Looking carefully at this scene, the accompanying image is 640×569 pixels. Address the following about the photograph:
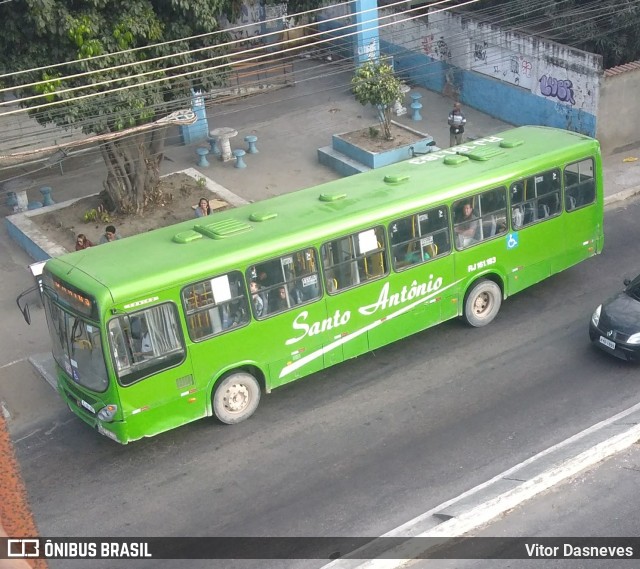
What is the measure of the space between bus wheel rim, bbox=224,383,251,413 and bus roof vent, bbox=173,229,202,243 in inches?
85.5

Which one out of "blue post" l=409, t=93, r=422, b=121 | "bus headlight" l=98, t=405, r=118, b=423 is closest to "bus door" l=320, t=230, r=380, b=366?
"bus headlight" l=98, t=405, r=118, b=423

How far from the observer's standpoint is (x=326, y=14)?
106 feet

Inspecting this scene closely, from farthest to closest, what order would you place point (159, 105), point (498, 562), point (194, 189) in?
point (194, 189)
point (159, 105)
point (498, 562)

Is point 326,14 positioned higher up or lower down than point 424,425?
higher up

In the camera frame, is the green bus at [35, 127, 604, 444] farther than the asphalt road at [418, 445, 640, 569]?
Yes

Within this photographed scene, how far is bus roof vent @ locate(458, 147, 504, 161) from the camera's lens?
16312 mm

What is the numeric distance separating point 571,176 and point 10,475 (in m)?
10.2

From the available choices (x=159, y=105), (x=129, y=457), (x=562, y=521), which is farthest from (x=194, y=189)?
(x=562, y=521)

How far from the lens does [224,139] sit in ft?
81.5

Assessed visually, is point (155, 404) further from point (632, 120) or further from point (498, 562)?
point (632, 120)

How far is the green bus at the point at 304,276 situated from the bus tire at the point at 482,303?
1.0 inches

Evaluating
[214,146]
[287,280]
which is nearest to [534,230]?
[287,280]

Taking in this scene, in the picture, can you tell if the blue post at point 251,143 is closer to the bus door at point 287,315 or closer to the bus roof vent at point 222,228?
the bus roof vent at point 222,228

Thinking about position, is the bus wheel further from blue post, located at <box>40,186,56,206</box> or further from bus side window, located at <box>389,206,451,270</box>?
blue post, located at <box>40,186,56,206</box>
